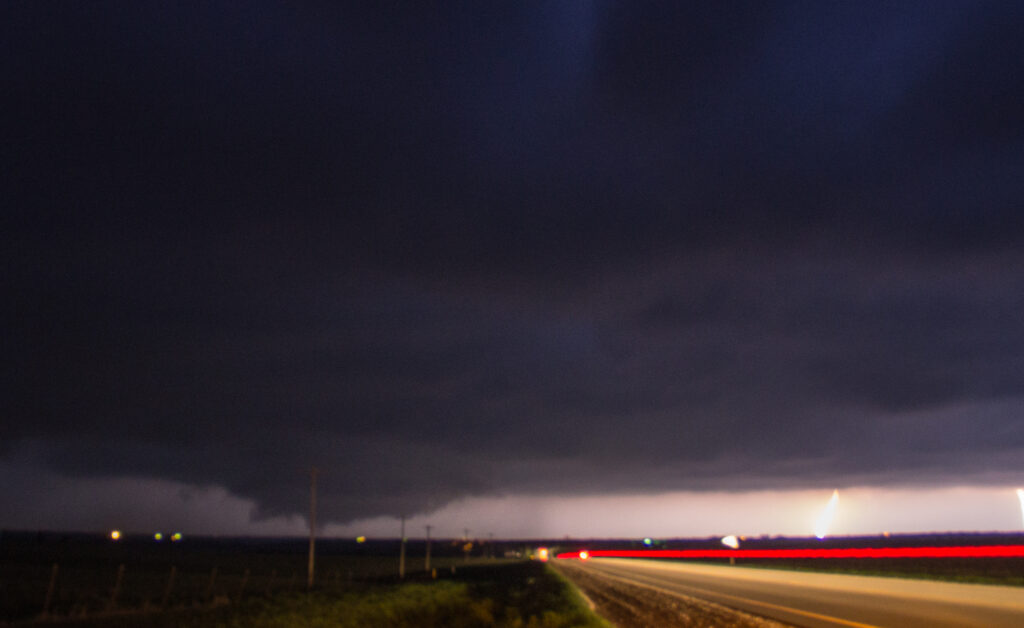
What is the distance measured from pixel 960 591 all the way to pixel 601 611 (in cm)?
1641

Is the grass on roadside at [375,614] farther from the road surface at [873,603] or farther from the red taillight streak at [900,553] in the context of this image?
the red taillight streak at [900,553]

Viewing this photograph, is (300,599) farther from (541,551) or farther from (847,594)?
(541,551)

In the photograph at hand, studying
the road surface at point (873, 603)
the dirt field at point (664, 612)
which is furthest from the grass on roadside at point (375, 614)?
the road surface at point (873, 603)

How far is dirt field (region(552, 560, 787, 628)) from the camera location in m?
24.3

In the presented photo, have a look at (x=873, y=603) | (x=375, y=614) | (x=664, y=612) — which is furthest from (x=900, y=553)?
(x=375, y=614)

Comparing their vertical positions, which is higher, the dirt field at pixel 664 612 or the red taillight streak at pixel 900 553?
the red taillight streak at pixel 900 553

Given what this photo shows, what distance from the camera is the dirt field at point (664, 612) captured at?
2430cm

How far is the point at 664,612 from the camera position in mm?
29141

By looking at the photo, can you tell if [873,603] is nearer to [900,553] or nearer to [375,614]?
[375,614]

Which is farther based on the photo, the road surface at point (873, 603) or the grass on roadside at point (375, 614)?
the grass on roadside at point (375, 614)

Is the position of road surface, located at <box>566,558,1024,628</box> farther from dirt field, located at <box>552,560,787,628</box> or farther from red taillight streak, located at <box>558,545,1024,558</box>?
red taillight streak, located at <box>558,545,1024,558</box>

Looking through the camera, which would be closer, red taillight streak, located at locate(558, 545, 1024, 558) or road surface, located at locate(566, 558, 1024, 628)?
road surface, located at locate(566, 558, 1024, 628)

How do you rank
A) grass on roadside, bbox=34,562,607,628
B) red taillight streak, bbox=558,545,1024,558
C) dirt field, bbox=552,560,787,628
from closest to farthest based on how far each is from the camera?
dirt field, bbox=552,560,787,628 < grass on roadside, bbox=34,562,607,628 < red taillight streak, bbox=558,545,1024,558

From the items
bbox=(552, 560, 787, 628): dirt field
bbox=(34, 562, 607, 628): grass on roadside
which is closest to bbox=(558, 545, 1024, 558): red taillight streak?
bbox=(552, 560, 787, 628): dirt field
